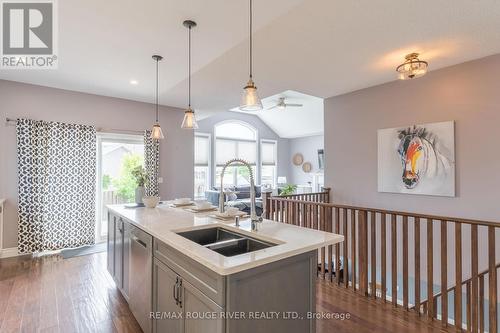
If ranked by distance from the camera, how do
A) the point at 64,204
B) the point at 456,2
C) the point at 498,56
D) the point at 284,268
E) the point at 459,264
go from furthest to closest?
the point at 64,204
the point at 498,56
the point at 459,264
the point at 456,2
the point at 284,268

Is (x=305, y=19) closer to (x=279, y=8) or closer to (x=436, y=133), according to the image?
(x=279, y=8)

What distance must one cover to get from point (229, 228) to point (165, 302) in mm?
660

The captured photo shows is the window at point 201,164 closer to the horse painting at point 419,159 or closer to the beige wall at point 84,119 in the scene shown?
the beige wall at point 84,119

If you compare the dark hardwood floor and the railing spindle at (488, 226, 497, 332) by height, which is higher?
the railing spindle at (488, 226, 497, 332)

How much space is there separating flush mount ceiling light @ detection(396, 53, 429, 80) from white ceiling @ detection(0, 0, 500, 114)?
109 mm

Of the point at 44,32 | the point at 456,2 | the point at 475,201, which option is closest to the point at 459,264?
the point at 475,201

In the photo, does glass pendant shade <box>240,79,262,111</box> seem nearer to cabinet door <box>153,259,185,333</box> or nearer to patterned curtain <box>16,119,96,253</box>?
cabinet door <box>153,259,185,333</box>

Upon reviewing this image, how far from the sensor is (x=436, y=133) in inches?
142

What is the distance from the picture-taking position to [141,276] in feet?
7.00

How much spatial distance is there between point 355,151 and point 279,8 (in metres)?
3.06

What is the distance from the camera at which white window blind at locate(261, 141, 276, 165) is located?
10344 millimetres

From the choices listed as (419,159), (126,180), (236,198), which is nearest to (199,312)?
(419,159)

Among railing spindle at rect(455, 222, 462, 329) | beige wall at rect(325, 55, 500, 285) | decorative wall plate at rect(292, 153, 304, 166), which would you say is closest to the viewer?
railing spindle at rect(455, 222, 462, 329)

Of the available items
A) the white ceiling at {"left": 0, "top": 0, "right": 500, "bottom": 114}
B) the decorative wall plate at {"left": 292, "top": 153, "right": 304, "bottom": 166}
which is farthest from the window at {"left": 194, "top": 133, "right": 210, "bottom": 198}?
the white ceiling at {"left": 0, "top": 0, "right": 500, "bottom": 114}
